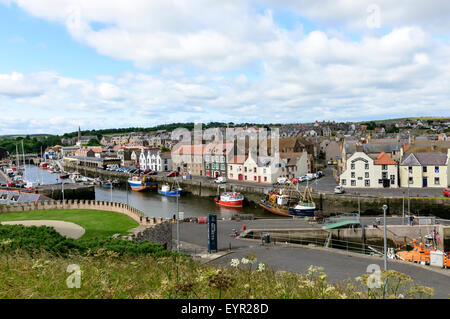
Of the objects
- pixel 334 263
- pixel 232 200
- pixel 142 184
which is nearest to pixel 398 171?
pixel 232 200

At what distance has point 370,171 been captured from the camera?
50438mm

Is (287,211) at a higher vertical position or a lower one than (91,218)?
lower

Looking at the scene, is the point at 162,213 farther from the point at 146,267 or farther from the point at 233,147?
the point at 146,267

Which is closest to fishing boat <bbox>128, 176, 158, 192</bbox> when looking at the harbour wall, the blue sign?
the harbour wall

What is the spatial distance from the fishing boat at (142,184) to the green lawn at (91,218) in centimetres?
3839

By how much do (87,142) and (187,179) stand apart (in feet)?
481

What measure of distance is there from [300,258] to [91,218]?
669 inches

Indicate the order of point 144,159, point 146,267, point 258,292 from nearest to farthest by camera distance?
point 258,292, point 146,267, point 144,159

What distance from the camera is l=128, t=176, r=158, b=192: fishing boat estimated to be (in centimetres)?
6981

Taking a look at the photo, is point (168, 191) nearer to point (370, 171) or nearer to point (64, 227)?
point (370, 171)

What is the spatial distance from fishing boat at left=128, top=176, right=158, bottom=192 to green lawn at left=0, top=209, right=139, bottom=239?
3839cm

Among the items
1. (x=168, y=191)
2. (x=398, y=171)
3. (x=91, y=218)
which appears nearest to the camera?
(x=91, y=218)
